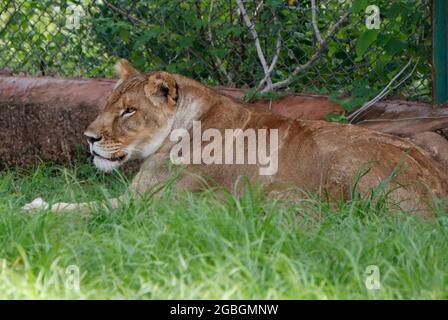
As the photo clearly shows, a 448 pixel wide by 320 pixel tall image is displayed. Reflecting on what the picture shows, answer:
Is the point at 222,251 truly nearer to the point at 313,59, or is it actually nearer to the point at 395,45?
the point at 395,45

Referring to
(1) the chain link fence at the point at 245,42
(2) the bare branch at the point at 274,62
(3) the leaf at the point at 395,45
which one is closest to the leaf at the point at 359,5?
(1) the chain link fence at the point at 245,42

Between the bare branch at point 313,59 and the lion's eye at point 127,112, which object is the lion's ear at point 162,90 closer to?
the lion's eye at point 127,112

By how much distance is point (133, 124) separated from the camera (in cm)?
591

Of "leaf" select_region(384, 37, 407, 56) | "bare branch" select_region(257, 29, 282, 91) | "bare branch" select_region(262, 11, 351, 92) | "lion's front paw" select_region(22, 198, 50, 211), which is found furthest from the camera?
"bare branch" select_region(257, 29, 282, 91)

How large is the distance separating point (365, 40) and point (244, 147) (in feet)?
3.41

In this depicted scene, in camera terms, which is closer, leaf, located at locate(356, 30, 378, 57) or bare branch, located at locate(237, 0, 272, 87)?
leaf, located at locate(356, 30, 378, 57)

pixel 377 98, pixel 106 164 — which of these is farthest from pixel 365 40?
pixel 106 164

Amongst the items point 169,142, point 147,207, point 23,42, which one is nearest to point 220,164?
point 169,142

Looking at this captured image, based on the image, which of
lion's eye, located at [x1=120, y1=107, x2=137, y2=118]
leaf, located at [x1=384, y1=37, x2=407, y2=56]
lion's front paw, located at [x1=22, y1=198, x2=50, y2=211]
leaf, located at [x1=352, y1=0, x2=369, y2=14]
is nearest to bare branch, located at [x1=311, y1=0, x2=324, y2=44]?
leaf, located at [x1=384, y1=37, x2=407, y2=56]

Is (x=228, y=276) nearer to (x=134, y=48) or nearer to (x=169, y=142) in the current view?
(x=169, y=142)

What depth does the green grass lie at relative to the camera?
3859 millimetres

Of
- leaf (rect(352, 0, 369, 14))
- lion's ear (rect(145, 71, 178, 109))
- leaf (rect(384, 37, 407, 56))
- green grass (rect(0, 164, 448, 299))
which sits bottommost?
green grass (rect(0, 164, 448, 299))

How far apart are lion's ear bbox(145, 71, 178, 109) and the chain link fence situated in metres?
1.14

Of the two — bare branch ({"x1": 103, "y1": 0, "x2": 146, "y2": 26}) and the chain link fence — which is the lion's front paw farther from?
bare branch ({"x1": 103, "y1": 0, "x2": 146, "y2": 26})
